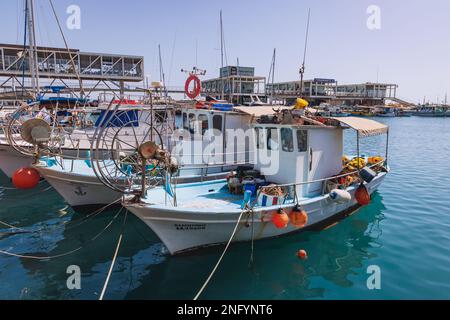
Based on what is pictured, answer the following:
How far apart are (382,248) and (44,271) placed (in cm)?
913

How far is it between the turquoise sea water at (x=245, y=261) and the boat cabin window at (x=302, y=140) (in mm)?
2648

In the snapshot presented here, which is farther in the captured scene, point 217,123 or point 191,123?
point 191,123

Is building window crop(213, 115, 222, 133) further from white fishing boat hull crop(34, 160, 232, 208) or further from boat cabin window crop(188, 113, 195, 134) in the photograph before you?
white fishing boat hull crop(34, 160, 232, 208)

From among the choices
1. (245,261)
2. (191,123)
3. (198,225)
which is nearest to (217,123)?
(191,123)

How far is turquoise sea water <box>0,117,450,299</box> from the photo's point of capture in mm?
7172

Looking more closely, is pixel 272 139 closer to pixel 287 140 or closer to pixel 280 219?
pixel 287 140

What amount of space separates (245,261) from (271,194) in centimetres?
187

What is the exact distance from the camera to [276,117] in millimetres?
10188

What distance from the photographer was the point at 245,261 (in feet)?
27.2

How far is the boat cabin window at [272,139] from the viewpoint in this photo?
395 inches

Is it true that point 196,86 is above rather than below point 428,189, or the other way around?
above

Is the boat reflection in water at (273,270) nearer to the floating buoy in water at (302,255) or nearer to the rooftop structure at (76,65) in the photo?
the floating buoy in water at (302,255)

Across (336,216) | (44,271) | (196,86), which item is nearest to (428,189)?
(336,216)
